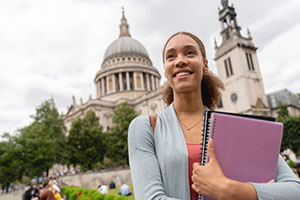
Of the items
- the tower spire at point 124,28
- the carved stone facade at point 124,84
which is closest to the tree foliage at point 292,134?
the carved stone facade at point 124,84

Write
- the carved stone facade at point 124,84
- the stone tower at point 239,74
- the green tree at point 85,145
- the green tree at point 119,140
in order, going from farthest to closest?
the carved stone facade at point 124,84, the stone tower at point 239,74, the green tree at point 119,140, the green tree at point 85,145

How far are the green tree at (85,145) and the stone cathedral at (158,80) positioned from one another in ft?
45.4

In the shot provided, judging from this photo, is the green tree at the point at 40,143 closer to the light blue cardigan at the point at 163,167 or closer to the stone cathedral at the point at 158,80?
the stone cathedral at the point at 158,80

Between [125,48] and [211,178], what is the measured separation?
7217 cm

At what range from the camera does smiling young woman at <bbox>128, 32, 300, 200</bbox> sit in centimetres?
145

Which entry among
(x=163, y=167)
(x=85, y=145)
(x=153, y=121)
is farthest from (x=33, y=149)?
(x=163, y=167)

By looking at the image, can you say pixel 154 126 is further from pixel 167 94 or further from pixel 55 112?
pixel 55 112

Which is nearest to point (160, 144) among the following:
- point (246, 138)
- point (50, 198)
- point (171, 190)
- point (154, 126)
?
point (154, 126)

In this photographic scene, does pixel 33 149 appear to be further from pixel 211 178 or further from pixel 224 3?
pixel 224 3

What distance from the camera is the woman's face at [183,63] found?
1.94m

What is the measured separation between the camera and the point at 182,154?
171 cm

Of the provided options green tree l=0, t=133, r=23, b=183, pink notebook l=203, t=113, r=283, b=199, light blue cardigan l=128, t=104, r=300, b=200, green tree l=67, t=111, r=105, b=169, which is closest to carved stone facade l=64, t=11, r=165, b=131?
green tree l=67, t=111, r=105, b=169

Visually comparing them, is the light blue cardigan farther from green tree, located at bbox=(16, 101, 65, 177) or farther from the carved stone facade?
the carved stone facade

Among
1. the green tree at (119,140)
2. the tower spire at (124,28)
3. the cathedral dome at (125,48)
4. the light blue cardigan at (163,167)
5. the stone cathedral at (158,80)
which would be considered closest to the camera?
the light blue cardigan at (163,167)
